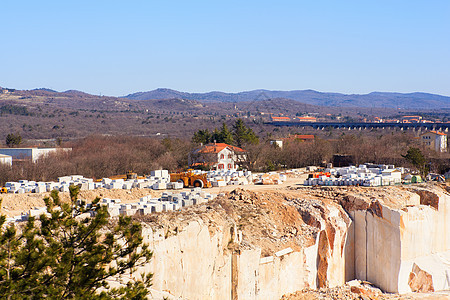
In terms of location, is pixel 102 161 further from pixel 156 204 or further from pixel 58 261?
pixel 58 261

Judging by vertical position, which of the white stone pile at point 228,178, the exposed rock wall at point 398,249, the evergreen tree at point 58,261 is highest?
the evergreen tree at point 58,261

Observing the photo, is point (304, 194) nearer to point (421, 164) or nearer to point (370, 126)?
point (421, 164)

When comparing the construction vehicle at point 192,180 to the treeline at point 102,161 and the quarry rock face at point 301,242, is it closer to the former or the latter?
the quarry rock face at point 301,242

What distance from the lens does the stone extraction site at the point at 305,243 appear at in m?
22.2

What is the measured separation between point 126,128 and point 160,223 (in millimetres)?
114545

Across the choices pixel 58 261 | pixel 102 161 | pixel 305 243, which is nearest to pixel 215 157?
pixel 102 161

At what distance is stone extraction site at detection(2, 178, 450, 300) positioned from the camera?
22.2 m

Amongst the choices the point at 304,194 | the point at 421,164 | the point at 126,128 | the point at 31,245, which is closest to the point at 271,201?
the point at 304,194

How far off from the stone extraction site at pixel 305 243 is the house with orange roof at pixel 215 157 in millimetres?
20640

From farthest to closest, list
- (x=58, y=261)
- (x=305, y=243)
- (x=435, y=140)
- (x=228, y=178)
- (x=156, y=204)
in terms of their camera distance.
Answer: (x=435, y=140)
(x=228, y=178)
(x=305, y=243)
(x=156, y=204)
(x=58, y=261)

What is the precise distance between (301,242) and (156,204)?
7.18m

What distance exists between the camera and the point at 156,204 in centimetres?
2572

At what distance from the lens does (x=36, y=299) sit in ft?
41.0

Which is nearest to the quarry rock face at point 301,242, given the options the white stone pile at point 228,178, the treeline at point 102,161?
the white stone pile at point 228,178
